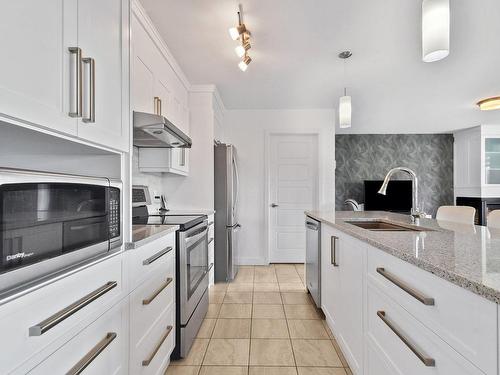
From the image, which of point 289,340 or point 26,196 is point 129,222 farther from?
point 289,340

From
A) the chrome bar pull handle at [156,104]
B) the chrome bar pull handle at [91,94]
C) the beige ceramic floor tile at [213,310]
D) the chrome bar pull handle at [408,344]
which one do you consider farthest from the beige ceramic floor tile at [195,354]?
the chrome bar pull handle at [156,104]

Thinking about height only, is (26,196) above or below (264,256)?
above

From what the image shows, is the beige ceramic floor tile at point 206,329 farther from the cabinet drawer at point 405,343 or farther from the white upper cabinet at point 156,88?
the white upper cabinet at point 156,88

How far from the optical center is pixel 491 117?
4883 millimetres

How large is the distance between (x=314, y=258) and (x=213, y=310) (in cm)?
107

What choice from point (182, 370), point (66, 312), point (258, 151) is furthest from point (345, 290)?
point (258, 151)

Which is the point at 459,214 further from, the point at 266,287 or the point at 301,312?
the point at 266,287

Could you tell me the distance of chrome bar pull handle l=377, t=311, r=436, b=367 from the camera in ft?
2.64

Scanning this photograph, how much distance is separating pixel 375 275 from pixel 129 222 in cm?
115

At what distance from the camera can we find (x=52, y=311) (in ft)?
2.45

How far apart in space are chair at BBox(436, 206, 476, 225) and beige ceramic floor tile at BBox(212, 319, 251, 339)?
1936mm

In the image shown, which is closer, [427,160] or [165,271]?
[165,271]

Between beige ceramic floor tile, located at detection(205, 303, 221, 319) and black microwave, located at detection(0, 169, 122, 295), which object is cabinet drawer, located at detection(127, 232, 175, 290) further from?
beige ceramic floor tile, located at detection(205, 303, 221, 319)

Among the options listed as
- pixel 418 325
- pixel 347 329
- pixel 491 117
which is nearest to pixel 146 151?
pixel 347 329
